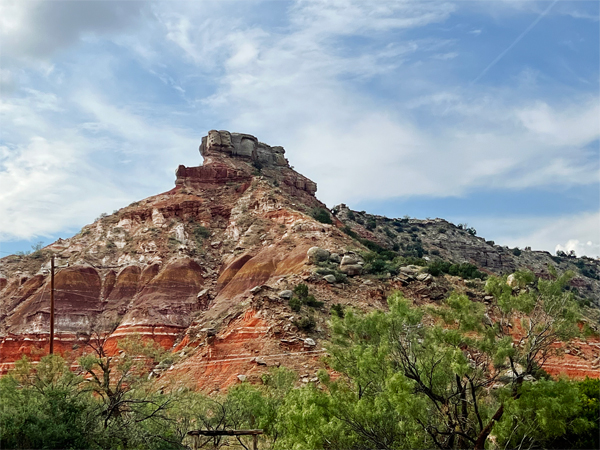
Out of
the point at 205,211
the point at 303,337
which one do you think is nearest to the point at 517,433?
the point at 303,337

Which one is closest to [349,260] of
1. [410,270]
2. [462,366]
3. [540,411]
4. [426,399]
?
[410,270]

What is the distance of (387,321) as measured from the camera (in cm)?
1839

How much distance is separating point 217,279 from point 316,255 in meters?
11.6

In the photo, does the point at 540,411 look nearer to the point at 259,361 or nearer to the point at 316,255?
the point at 259,361

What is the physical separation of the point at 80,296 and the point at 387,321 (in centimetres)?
4338

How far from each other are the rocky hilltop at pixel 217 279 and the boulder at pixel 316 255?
0.10 m

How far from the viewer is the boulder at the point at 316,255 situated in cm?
4915

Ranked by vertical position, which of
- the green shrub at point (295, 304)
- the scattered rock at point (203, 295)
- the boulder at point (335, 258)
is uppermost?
the boulder at point (335, 258)

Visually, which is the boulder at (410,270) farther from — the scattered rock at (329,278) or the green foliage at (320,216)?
the green foliage at (320,216)

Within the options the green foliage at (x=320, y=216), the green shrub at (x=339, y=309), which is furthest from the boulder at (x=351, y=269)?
the green foliage at (x=320, y=216)

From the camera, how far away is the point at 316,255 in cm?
4956

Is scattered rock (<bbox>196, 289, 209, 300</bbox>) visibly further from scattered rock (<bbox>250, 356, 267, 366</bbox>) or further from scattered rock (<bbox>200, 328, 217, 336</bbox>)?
scattered rock (<bbox>250, 356, 267, 366</bbox>)

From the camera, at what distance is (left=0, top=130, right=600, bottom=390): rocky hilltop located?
3984cm

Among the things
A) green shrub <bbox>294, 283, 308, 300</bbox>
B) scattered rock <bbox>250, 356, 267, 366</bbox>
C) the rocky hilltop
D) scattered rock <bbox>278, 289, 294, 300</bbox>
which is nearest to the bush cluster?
the rocky hilltop
